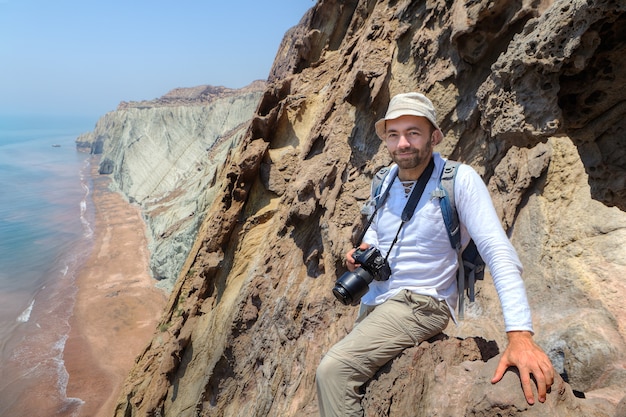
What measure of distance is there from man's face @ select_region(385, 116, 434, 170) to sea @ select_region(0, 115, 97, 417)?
1515cm

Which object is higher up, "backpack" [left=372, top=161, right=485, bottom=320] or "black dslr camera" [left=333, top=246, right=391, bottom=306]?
"backpack" [left=372, top=161, right=485, bottom=320]

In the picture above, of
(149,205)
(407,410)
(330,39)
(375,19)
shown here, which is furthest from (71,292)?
(407,410)

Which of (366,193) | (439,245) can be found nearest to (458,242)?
(439,245)

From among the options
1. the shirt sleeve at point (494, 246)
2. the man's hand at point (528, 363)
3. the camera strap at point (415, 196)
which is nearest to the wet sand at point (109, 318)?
the camera strap at point (415, 196)

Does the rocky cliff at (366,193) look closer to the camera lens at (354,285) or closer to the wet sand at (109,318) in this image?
the camera lens at (354,285)

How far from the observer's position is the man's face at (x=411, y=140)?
8.75 ft

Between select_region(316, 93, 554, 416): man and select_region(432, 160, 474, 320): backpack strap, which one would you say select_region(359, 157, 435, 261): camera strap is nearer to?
select_region(316, 93, 554, 416): man

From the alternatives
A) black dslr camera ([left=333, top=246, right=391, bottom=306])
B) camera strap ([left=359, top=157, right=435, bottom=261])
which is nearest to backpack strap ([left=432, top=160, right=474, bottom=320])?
camera strap ([left=359, top=157, right=435, bottom=261])

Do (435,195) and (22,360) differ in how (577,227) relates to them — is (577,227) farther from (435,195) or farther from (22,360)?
(22,360)

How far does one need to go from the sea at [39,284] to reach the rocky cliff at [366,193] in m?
7.87

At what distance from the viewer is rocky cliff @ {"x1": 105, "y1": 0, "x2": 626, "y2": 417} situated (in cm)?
254

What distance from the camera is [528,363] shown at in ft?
6.63

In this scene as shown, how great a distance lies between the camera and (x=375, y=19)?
708cm

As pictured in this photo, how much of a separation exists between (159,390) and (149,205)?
32608 millimetres
